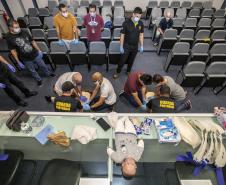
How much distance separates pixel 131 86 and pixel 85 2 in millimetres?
5389

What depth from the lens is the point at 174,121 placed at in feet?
7.30

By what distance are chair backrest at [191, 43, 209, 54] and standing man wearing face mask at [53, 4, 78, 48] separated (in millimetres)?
3031


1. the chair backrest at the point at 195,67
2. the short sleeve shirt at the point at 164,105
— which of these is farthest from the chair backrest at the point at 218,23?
the short sleeve shirt at the point at 164,105

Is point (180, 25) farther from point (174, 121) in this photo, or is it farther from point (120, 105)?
point (174, 121)

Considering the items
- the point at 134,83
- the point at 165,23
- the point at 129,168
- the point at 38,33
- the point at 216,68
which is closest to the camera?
the point at 129,168

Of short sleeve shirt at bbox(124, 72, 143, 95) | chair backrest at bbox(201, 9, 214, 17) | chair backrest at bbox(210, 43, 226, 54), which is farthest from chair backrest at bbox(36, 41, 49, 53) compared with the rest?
chair backrest at bbox(201, 9, 214, 17)

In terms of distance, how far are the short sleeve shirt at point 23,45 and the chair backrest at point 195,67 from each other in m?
3.37

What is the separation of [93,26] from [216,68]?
307 centimetres

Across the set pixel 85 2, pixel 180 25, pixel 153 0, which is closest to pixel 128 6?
pixel 153 0

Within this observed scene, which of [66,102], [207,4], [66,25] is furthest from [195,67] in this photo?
[207,4]

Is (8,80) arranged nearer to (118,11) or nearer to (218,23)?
(118,11)

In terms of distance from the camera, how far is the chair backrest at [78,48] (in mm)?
4100

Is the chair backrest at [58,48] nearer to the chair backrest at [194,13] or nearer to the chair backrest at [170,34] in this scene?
the chair backrest at [170,34]

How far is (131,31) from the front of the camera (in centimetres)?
362
